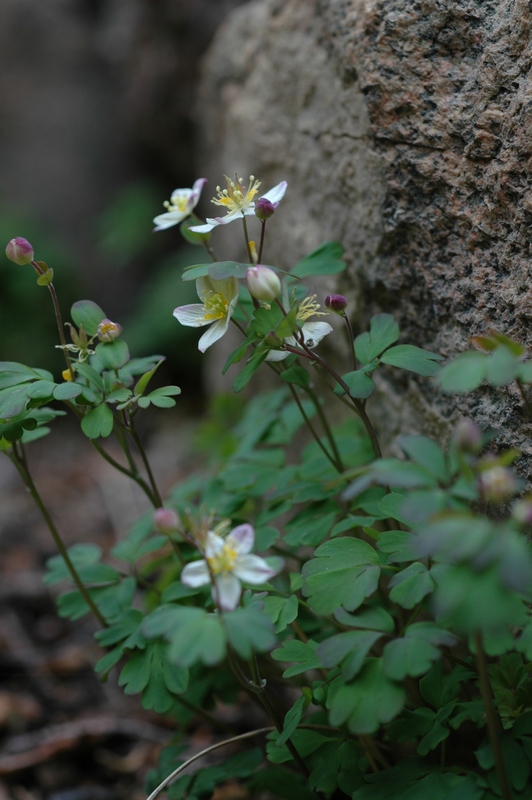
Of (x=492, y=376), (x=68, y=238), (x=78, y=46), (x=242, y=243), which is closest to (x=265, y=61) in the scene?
(x=242, y=243)

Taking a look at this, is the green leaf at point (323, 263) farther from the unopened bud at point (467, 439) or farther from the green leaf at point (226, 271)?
the unopened bud at point (467, 439)

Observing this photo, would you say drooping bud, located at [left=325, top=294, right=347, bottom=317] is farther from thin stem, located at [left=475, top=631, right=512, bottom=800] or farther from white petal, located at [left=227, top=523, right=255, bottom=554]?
thin stem, located at [left=475, top=631, right=512, bottom=800]

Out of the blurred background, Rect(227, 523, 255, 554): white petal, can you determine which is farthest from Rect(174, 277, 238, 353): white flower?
the blurred background

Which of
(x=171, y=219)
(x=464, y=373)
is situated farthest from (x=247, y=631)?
(x=171, y=219)

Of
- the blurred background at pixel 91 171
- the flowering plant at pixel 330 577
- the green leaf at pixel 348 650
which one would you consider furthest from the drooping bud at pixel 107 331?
the blurred background at pixel 91 171

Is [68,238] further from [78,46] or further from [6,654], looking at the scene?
[6,654]

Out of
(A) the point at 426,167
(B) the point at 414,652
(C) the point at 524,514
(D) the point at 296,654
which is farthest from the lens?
(A) the point at 426,167

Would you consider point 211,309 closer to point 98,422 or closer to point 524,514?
point 98,422

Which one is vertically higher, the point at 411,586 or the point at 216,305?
the point at 216,305
